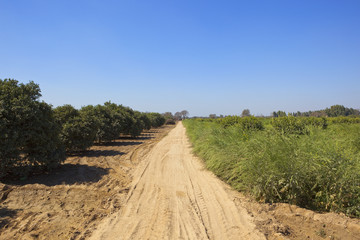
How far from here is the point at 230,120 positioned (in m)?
13.8

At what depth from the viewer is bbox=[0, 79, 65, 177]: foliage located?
6.31 meters

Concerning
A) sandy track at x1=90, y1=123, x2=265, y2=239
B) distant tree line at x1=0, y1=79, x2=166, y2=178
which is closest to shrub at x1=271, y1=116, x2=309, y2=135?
sandy track at x1=90, y1=123, x2=265, y2=239

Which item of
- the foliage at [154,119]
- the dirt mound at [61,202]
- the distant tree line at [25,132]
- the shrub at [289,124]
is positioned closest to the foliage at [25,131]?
the distant tree line at [25,132]

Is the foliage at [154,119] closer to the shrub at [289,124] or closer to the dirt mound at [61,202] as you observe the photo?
the shrub at [289,124]

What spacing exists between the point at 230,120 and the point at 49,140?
9.88 m

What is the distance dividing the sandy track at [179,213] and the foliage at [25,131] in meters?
3.24

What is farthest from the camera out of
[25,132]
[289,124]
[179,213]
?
[289,124]

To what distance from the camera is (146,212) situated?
15.8 feet

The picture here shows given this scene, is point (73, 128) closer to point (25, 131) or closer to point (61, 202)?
point (25, 131)

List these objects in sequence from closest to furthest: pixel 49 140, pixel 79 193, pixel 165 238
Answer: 1. pixel 165 238
2. pixel 79 193
3. pixel 49 140

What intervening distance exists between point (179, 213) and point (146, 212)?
2.36 feet

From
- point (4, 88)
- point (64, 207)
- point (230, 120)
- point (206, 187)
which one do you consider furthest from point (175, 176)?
point (230, 120)

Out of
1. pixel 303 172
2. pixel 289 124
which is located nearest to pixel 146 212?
pixel 303 172

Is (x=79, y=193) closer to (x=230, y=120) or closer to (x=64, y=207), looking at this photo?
(x=64, y=207)
